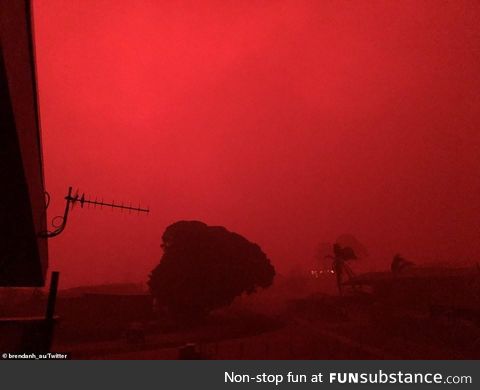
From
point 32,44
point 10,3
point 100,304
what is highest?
point 32,44

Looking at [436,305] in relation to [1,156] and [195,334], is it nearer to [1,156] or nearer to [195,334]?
[195,334]

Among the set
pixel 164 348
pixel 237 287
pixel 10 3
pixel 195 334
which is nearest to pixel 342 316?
pixel 237 287

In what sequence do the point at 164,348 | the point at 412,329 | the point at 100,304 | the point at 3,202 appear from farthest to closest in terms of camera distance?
1. the point at 100,304
2. the point at 412,329
3. the point at 164,348
4. the point at 3,202

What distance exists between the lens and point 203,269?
31031 millimetres

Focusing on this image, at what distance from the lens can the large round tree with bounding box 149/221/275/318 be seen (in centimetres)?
3053

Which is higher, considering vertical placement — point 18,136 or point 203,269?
point 18,136

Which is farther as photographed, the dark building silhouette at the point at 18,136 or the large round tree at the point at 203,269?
the large round tree at the point at 203,269

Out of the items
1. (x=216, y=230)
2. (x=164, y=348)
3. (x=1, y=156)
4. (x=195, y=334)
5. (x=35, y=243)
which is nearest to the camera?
(x=1, y=156)

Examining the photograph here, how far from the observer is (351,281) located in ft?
124

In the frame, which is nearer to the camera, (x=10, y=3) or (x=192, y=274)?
(x=10, y=3)

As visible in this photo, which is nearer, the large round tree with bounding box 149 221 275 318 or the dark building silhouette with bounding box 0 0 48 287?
the dark building silhouette with bounding box 0 0 48 287

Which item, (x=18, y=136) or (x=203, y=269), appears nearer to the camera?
(x=18, y=136)

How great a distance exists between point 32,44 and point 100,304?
30.8m

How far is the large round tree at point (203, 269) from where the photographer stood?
30.5m
